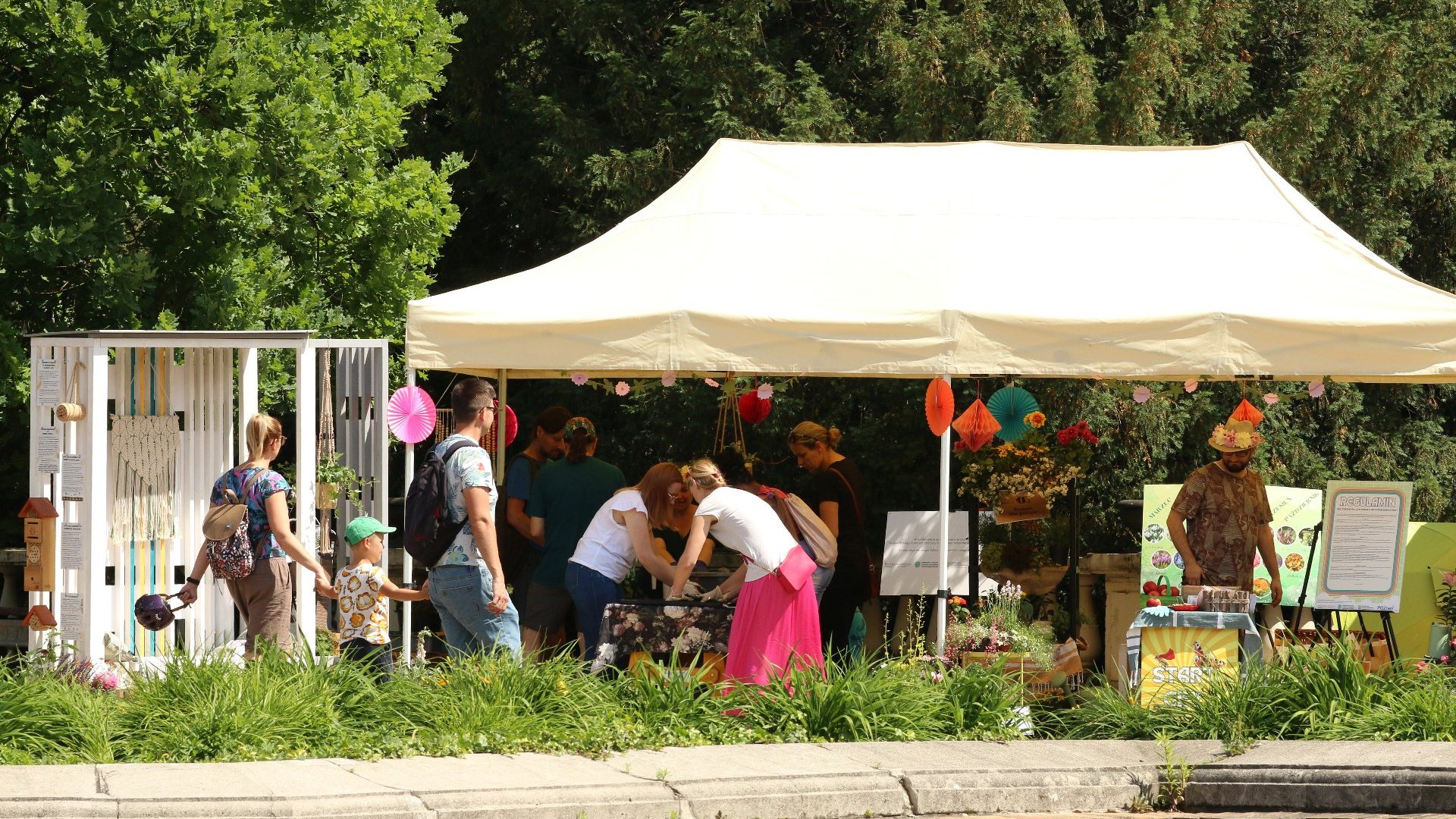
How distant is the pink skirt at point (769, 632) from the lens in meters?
7.87

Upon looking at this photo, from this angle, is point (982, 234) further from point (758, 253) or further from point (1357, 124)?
point (1357, 124)

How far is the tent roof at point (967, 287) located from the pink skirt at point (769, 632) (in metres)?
1.10

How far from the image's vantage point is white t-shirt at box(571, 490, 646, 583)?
862 cm

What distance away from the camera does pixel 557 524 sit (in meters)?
9.22

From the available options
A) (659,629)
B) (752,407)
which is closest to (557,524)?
(659,629)

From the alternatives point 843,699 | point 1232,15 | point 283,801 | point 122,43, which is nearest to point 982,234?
point 843,699

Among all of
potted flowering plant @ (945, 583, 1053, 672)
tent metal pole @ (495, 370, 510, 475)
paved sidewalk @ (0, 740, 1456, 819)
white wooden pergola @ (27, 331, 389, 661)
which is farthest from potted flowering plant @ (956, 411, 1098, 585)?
white wooden pergola @ (27, 331, 389, 661)

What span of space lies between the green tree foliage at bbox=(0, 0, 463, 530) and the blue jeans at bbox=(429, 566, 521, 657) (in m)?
6.00

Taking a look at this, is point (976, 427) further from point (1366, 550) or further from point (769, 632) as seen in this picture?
point (769, 632)

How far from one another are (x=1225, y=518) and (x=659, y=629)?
3.27 m

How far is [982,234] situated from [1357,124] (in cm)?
850

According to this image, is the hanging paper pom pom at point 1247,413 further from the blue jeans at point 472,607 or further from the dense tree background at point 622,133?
the blue jeans at point 472,607

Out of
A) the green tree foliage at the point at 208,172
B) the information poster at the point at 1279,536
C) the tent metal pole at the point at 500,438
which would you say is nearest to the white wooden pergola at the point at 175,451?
the tent metal pole at the point at 500,438

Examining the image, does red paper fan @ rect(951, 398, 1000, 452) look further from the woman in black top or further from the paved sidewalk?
the paved sidewalk
